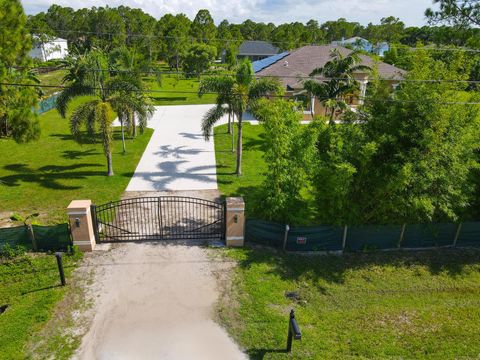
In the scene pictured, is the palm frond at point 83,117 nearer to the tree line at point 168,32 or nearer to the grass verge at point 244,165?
the grass verge at point 244,165

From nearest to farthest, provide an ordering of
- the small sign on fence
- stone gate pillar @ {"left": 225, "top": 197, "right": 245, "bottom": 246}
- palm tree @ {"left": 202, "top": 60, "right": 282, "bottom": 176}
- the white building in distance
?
stone gate pillar @ {"left": 225, "top": 197, "right": 245, "bottom": 246} < the small sign on fence < palm tree @ {"left": 202, "top": 60, "right": 282, "bottom": 176} < the white building in distance

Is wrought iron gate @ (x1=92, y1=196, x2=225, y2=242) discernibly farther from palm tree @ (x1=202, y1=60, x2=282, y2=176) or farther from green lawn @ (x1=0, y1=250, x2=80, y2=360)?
palm tree @ (x1=202, y1=60, x2=282, y2=176)

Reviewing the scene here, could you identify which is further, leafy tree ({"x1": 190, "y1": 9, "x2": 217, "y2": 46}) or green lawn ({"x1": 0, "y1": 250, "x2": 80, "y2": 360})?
leafy tree ({"x1": 190, "y1": 9, "x2": 217, "y2": 46})

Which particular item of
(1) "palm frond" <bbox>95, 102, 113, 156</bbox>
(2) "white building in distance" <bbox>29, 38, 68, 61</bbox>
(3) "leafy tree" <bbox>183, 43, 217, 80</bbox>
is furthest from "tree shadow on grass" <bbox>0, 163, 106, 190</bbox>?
(2) "white building in distance" <bbox>29, 38, 68, 61</bbox>

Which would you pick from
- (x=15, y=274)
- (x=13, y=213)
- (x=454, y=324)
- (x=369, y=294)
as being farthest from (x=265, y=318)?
(x=13, y=213)

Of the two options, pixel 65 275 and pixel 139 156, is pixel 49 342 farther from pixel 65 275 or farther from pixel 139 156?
pixel 139 156

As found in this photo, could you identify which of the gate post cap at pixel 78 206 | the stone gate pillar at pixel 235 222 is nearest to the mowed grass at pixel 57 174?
the gate post cap at pixel 78 206
